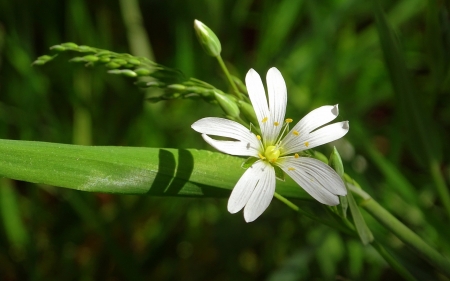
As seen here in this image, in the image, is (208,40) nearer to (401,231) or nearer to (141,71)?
(141,71)

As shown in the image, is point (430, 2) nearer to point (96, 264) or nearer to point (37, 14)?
point (96, 264)

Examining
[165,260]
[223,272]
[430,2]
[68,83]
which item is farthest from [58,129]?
[430,2]

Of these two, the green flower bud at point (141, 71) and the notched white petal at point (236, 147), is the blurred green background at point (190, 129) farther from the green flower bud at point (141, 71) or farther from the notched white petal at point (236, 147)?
the green flower bud at point (141, 71)

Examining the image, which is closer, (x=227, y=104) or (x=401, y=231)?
(x=227, y=104)

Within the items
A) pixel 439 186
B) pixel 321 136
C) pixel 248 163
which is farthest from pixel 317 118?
pixel 439 186

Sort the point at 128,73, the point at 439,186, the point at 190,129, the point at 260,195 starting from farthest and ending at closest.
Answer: the point at 190,129
the point at 439,186
the point at 128,73
the point at 260,195

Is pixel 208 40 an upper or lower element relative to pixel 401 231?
upper
